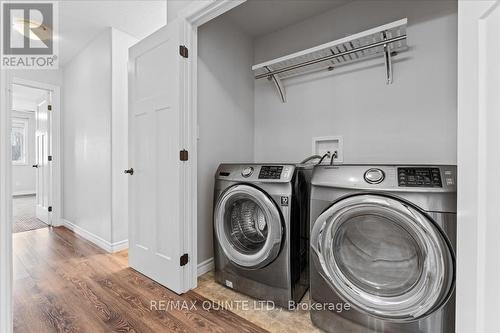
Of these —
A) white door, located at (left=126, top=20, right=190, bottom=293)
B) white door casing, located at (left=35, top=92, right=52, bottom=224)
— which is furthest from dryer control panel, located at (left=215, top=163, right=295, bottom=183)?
white door casing, located at (left=35, top=92, right=52, bottom=224)

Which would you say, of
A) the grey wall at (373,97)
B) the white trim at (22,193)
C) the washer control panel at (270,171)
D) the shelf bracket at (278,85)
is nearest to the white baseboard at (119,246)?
the grey wall at (373,97)

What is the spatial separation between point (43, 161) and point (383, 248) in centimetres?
474

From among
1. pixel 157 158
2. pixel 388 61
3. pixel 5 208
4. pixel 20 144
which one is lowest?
pixel 5 208

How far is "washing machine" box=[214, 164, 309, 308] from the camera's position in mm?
1497

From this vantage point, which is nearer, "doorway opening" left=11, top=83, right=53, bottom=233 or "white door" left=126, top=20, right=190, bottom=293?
"white door" left=126, top=20, right=190, bottom=293

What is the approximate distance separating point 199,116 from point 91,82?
1852mm

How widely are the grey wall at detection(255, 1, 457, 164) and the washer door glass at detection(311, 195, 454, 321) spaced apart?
89 centimetres

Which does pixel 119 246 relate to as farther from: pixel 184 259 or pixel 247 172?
pixel 247 172

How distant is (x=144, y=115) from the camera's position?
6.65 ft

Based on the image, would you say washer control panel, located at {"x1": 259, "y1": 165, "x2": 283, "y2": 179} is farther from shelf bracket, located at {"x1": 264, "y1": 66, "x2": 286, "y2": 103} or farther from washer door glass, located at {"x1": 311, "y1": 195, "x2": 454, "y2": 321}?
shelf bracket, located at {"x1": 264, "y1": 66, "x2": 286, "y2": 103}

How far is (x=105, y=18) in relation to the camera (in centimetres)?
240

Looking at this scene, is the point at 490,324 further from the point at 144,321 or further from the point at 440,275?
the point at 144,321

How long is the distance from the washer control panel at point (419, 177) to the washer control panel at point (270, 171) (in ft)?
2.20

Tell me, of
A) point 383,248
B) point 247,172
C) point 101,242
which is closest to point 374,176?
point 383,248
